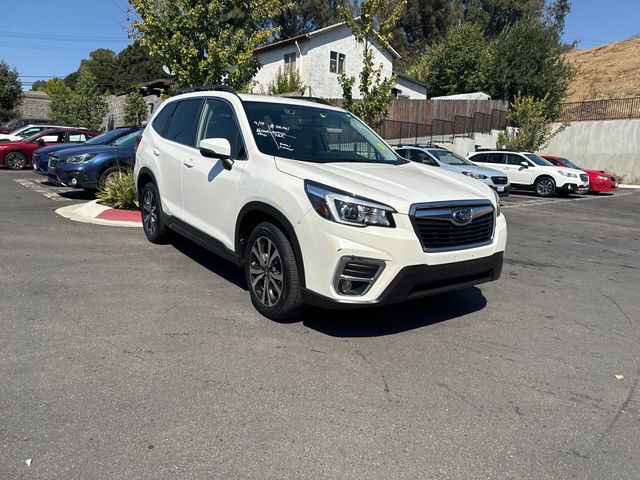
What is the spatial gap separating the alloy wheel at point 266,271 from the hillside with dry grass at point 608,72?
4427 cm

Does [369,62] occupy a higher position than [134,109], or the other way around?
[369,62]

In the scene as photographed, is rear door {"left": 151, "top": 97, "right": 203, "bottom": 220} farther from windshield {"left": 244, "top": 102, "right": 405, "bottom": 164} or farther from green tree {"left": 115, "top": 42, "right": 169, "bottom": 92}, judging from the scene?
green tree {"left": 115, "top": 42, "right": 169, "bottom": 92}

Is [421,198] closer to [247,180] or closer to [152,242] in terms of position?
[247,180]

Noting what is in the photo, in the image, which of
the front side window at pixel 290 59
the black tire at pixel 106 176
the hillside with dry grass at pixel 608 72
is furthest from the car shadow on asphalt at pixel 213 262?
the hillside with dry grass at pixel 608 72

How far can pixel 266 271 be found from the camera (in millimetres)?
4340

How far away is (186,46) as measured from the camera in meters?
11.4

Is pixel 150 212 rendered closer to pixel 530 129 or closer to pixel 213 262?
pixel 213 262

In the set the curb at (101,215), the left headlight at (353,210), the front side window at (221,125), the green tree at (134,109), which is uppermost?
the green tree at (134,109)

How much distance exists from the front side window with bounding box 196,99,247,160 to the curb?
330cm

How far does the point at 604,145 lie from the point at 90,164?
28.2 meters

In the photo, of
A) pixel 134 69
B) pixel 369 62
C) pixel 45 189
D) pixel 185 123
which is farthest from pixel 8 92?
pixel 134 69

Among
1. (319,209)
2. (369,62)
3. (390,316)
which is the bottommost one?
(390,316)

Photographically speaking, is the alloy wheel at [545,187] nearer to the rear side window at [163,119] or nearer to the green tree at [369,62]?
the green tree at [369,62]

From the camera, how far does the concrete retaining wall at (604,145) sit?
27922mm
